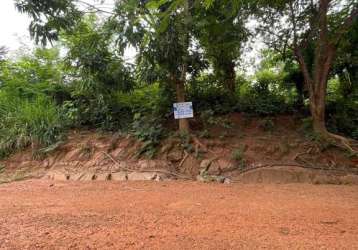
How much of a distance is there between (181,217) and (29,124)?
5.16 m

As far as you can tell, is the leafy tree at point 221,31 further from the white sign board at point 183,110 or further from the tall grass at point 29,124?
the tall grass at point 29,124

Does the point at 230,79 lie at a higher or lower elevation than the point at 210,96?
higher

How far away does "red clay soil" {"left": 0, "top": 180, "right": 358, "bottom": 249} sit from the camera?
2158mm

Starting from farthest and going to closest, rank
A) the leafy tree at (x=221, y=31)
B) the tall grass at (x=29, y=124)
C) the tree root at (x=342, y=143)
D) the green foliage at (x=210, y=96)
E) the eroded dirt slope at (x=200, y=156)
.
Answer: the green foliage at (x=210, y=96), the tall grass at (x=29, y=124), the tree root at (x=342, y=143), the eroded dirt slope at (x=200, y=156), the leafy tree at (x=221, y=31)

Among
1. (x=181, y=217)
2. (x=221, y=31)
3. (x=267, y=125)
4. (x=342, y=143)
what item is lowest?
(x=181, y=217)

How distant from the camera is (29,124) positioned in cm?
650

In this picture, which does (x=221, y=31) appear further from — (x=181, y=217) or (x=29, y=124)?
(x=29, y=124)

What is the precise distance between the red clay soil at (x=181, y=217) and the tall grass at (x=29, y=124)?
7.36 ft

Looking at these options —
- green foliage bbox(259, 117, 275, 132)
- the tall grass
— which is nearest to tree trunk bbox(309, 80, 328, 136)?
green foliage bbox(259, 117, 275, 132)

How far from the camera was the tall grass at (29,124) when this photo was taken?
20.5 feet

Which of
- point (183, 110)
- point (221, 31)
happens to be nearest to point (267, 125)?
point (183, 110)

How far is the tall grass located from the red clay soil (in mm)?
2243

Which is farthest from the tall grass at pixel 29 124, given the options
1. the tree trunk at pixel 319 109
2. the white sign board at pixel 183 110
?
the tree trunk at pixel 319 109

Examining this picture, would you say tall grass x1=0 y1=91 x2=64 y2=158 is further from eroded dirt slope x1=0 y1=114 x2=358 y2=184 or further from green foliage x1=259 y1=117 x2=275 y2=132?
green foliage x1=259 y1=117 x2=275 y2=132
